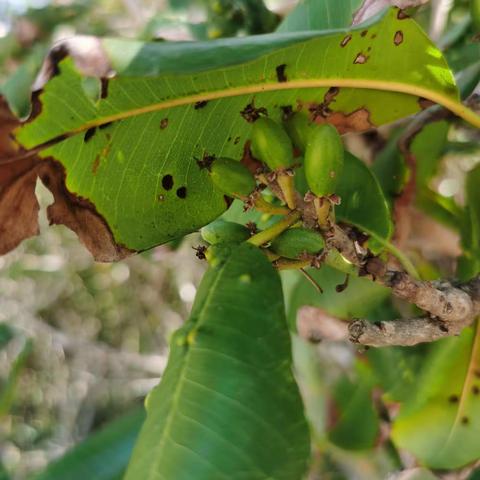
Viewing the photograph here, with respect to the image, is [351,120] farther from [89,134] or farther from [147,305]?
[147,305]

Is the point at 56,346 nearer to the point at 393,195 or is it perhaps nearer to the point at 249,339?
the point at 393,195

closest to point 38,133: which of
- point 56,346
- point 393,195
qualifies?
point 393,195

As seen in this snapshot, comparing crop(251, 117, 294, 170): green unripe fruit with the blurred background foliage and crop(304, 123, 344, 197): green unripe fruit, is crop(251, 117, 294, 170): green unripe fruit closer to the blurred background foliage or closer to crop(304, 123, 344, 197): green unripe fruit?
crop(304, 123, 344, 197): green unripe fruit

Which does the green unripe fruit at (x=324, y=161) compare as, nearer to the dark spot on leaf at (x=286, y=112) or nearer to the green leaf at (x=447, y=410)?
the dark spot on leaf at (x=286, y=112)

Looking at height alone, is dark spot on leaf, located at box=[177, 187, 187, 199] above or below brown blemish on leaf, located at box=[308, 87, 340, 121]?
above

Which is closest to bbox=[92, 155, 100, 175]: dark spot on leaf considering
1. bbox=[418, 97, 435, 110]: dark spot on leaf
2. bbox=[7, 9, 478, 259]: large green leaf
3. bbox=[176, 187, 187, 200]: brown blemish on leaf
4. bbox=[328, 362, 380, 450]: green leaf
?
bbox=[7, 9, 478, 259]: large green leaf

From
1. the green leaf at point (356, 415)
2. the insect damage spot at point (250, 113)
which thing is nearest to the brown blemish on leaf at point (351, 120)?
the insect damage spot at point (250, 113)

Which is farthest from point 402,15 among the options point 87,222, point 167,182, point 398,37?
point 87,222
